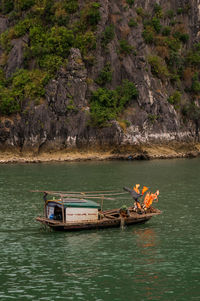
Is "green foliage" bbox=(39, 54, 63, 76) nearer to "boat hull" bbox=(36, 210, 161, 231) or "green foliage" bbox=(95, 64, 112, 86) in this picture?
"green foliage" bbox=(95, 64, 112, 86)

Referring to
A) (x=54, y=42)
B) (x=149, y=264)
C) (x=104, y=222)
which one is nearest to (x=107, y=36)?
(x=54, y=42)

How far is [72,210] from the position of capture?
30.5 meters

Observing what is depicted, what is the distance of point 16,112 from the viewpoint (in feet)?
303

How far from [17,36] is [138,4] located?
2788cm

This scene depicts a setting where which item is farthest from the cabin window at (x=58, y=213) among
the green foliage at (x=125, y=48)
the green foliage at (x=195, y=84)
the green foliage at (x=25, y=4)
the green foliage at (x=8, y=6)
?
the green foliage at (x=8, y=6)

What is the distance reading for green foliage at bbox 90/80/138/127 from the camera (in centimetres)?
9012

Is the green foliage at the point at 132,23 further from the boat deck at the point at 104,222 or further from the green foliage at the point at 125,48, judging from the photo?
the boat deck at the point at 104,222

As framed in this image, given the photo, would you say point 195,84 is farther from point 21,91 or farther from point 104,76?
point 21,91

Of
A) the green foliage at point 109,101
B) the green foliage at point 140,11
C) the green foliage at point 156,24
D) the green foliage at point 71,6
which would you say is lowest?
the green foliage at point 109,101

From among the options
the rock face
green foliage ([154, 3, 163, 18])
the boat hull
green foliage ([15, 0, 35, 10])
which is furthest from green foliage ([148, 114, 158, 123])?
the boat hull

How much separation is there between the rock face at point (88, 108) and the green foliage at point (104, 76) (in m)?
0.88

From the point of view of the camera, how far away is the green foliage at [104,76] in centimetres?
9631

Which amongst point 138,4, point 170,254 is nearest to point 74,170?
point 170,254

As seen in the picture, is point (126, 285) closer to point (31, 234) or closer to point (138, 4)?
point (31, 234)
